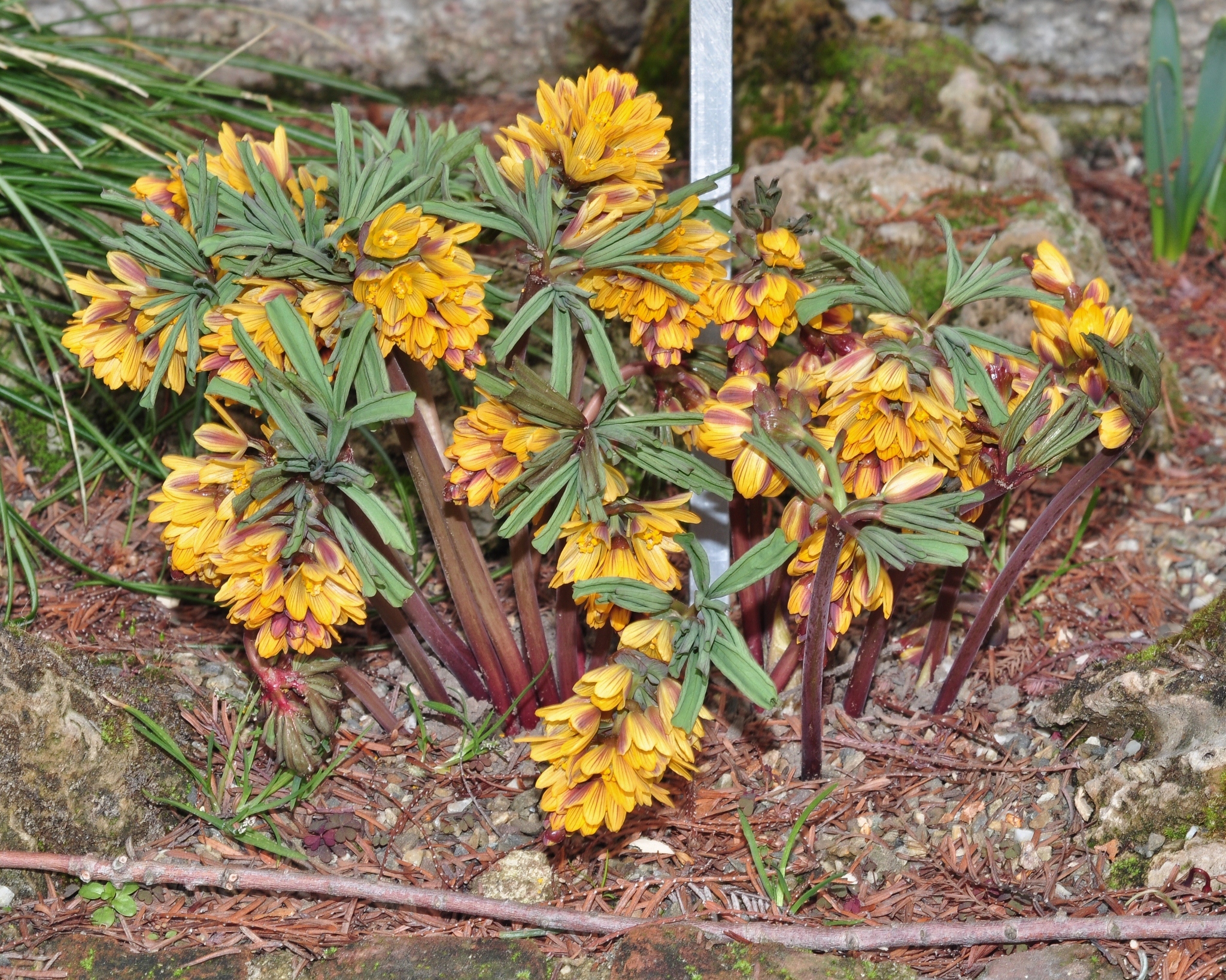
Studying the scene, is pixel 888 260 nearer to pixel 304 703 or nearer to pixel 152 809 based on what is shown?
pixel 304 703

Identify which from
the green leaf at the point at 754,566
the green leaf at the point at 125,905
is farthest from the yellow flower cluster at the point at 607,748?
the green leaf at the point at 125,905

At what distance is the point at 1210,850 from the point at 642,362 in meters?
1.26

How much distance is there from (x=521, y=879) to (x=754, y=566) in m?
0.73

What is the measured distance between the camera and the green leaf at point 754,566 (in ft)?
5.81

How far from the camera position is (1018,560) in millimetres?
2033

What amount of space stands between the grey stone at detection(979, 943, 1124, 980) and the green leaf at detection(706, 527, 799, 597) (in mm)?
715

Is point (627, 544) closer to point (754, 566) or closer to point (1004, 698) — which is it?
point (754, 566)

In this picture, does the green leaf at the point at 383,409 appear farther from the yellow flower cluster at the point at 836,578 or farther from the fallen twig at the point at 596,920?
the fallen twig at the point at 596,920

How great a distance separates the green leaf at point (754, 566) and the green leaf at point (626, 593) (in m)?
0.09

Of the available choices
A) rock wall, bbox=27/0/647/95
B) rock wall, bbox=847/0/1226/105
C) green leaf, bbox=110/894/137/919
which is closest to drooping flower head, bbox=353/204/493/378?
green leaf, bbox=110/894/137/919

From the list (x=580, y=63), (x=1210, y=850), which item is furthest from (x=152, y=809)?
(x=580, y=63)

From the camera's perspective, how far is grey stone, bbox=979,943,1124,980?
1766 mm

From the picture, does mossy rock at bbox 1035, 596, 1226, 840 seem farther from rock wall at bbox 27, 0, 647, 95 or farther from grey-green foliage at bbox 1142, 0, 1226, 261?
rock wall at bbox 27, 0, 647, 95

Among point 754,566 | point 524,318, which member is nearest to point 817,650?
Answer: point 754,566
